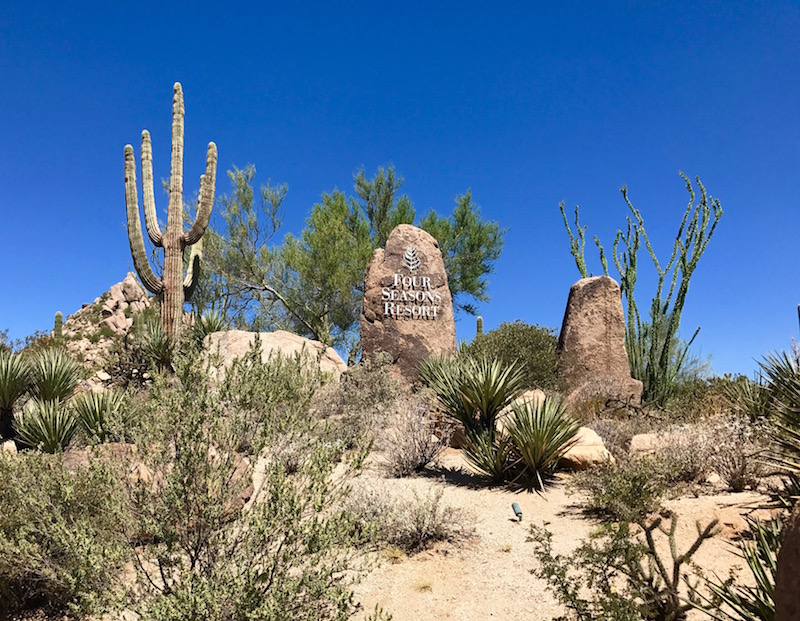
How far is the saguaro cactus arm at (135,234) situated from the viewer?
1636cm

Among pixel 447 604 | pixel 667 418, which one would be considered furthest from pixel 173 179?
pixel 447 604

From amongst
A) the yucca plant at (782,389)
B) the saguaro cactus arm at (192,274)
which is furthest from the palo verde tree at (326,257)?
the yucca plant at (782,389)

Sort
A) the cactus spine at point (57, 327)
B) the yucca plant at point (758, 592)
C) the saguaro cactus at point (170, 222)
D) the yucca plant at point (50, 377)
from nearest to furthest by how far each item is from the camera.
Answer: the yucca plant at point (758, 592) < the yucca plant at point (50, 377) < the saguaro cactus at point (170, 222) < the cactus spine at point (57, 327)

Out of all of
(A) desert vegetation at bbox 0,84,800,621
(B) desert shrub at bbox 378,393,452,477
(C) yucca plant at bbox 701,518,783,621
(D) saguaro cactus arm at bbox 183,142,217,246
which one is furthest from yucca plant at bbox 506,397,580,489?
(D) saguaro cactus arm at bbox 183,142,217,246

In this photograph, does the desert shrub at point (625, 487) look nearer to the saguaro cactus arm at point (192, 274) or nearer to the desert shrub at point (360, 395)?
the desert shrub at point (360, 395)

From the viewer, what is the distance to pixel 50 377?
36.8ft

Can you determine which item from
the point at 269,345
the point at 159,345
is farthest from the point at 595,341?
the point at 159,345

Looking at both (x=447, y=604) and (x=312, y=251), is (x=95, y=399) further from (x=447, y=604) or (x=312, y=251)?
(x=312, y=251)

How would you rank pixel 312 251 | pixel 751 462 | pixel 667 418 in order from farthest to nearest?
pixel 312 251 < pixel 667 418 < pixel 751 462

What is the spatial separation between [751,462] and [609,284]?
891cm

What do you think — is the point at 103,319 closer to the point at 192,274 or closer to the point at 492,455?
→ the point at 192,274

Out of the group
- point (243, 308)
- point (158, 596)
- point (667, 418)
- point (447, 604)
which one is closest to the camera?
point (158, 596)

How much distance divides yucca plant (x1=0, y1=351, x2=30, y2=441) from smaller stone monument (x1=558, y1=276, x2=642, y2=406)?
10.8m

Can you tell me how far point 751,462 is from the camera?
6.55m
